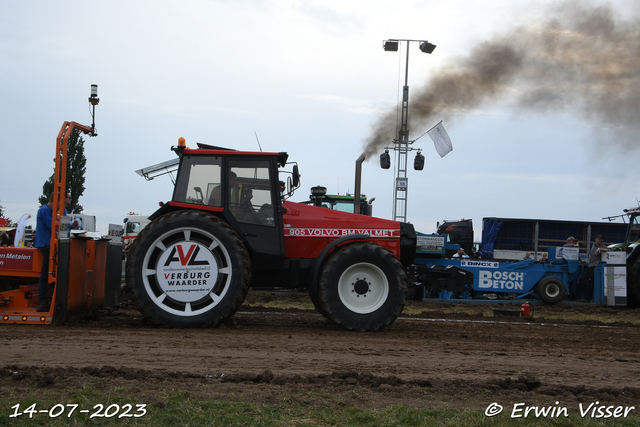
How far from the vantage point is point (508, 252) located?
23.4 meters

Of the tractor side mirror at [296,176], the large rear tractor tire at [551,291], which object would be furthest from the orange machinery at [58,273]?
the large rear tractor tire at [551,291]

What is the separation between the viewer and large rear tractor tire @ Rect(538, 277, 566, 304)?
1327cm

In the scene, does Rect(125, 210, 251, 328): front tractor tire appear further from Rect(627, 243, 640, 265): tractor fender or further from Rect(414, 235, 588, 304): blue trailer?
Rect(627, 243, 640, 265): tractor fender

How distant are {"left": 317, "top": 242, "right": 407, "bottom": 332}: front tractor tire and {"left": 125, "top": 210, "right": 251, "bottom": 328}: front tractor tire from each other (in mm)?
1055

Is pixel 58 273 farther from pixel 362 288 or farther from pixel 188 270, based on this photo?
pixel 362 288

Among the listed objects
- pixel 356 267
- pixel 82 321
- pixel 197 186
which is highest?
pixel 197 186

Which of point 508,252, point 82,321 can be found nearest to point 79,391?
point 82,321

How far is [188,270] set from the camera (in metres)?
7.12

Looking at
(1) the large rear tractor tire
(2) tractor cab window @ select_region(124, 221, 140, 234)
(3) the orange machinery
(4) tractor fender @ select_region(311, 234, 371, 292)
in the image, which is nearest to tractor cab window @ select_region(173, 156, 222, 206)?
(3) the orange machinery

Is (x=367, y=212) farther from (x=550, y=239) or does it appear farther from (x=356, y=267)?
(x=550, y=239)

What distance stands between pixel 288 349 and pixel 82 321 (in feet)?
10.2

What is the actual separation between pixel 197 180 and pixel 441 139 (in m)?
11.3

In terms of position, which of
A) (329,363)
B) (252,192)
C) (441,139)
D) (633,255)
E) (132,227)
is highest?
(441,139)

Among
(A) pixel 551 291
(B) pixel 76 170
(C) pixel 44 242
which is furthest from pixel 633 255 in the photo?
(B) pixel 76 170
